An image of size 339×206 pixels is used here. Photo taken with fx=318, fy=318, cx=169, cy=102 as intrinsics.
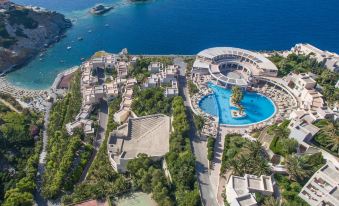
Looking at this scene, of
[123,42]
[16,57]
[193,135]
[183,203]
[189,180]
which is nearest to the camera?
[183,203]

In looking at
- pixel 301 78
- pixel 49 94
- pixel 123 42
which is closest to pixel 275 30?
pixel 301 78

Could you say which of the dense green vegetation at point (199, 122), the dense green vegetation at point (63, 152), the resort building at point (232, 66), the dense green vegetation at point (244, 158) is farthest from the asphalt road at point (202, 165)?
the dense green vegetation at point (63, 152)

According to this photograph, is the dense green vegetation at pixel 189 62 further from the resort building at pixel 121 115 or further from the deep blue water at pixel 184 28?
the resort building at pixel 121 115

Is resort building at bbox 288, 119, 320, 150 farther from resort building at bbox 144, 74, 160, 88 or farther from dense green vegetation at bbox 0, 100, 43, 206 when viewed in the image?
dense green vegetation at bbox 0, 100, 43, 206

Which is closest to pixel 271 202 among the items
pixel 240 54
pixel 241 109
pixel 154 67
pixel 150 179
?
pixel 150 179

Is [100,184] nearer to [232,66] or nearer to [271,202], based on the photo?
[271,202]

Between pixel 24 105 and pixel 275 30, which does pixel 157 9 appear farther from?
pixel 24 105
